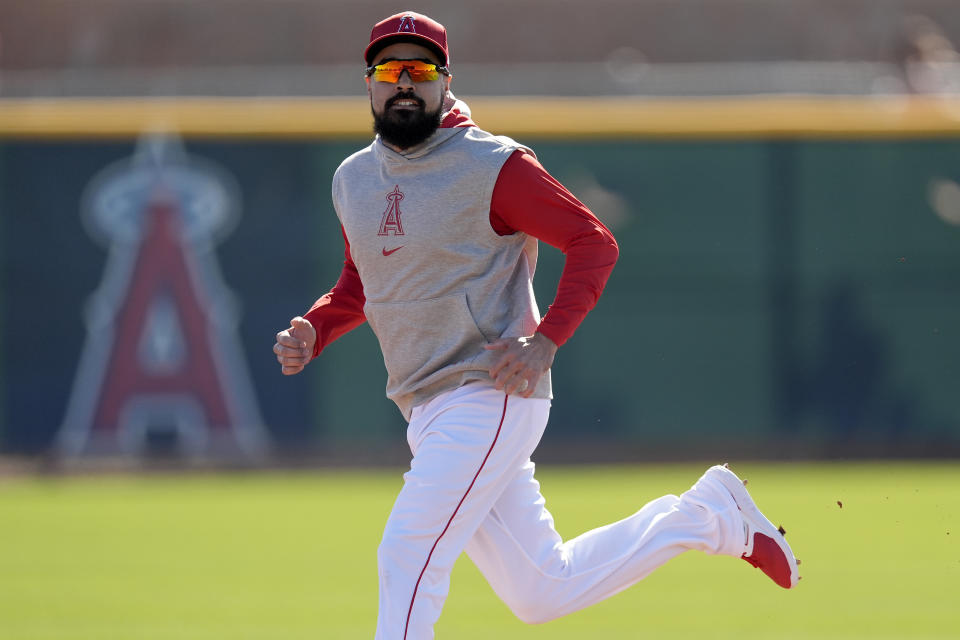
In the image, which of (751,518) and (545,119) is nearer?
(751,518)

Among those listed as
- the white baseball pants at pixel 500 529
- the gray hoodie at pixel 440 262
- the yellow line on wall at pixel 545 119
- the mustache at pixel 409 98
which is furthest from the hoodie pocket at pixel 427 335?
the yellow line on wall at pixel 545 119

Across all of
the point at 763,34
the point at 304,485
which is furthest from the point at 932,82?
the point at 304,485

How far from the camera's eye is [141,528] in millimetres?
10156

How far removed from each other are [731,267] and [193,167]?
5.66 metres

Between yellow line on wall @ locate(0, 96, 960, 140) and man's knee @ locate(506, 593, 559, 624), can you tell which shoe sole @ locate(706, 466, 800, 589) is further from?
yellow line on wall @ locate(0, 96, 960, 140)

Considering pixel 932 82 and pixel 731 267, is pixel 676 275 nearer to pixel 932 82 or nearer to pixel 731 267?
pixel 731 267

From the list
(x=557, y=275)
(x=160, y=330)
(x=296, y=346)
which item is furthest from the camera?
(x=557, y=275)

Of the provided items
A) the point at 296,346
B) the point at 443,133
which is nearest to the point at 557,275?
the point at 296,346

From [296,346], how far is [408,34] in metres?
1.16

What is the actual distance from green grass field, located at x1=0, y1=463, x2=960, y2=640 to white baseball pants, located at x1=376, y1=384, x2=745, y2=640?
1629 mm

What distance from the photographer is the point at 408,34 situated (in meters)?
4.80

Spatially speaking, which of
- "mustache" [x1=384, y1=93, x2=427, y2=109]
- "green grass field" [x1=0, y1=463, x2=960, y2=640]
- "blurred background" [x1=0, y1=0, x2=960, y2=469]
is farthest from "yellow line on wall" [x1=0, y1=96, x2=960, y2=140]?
"mustache" [x1=384, y1=93, x2=427, y2=109]

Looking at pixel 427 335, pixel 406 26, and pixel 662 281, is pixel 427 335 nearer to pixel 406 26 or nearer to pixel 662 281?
pixel 406 26

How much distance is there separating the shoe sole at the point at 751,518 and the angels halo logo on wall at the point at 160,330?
32.3ft
